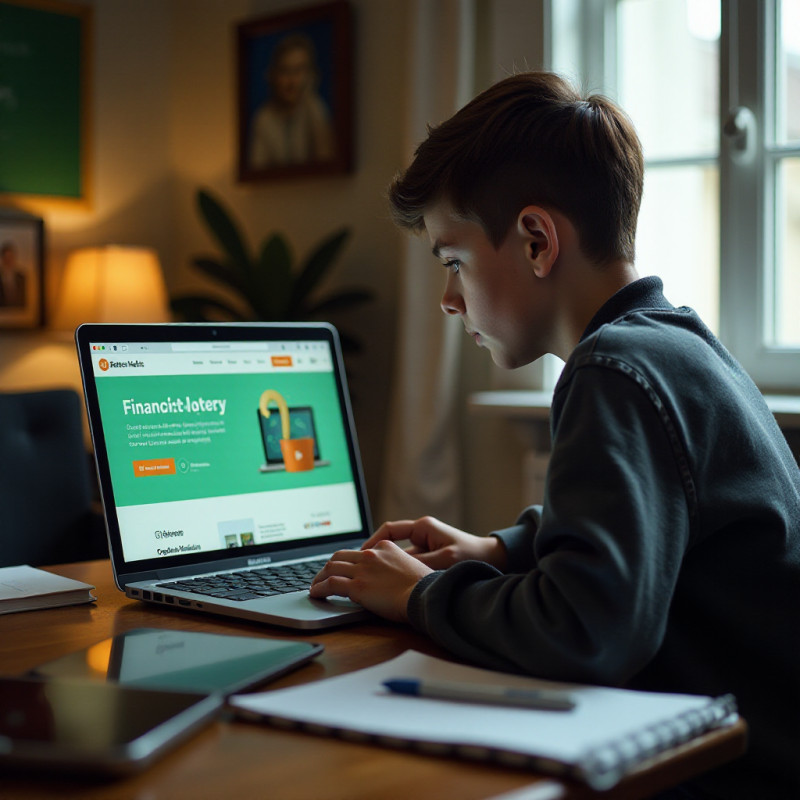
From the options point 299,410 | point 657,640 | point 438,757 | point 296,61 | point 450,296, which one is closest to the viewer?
point 438,757

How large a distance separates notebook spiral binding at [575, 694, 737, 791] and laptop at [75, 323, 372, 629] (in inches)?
15.6

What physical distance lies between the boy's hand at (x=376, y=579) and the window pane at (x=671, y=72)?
1689 millimetres

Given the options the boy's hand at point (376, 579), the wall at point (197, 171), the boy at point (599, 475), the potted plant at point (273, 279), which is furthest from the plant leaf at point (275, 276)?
the boy's hand at point (376, 579)

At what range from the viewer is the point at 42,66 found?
11.2ft

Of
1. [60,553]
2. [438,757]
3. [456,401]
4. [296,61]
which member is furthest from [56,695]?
[296,61]

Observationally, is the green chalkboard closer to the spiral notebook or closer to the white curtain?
the white curtain

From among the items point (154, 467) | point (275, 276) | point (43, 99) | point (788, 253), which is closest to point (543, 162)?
point (154, 467)

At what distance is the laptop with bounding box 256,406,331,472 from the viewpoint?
1.26m

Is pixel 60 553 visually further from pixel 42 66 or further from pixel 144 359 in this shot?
pixel 42 66

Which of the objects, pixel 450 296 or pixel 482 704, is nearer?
pixel 482 704

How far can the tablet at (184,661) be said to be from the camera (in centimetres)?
74

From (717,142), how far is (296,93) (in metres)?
1.44

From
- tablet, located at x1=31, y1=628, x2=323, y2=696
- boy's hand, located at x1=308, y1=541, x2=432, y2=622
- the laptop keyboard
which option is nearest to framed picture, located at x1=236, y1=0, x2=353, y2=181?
the laptop keyboard

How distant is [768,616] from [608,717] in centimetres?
31
